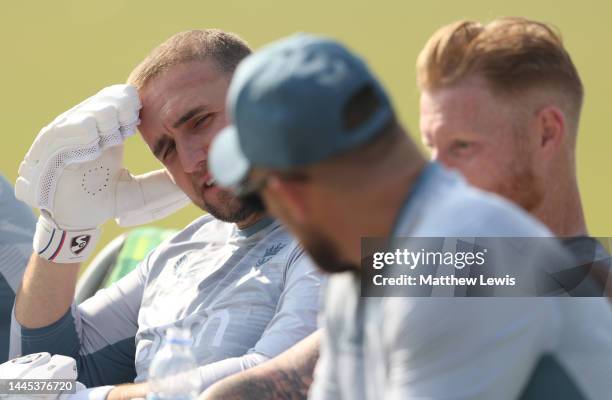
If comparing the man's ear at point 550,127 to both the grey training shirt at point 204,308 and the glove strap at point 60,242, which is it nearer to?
the grey training shirt at point 204,308

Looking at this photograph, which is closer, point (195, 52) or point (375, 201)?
point (375, 201)

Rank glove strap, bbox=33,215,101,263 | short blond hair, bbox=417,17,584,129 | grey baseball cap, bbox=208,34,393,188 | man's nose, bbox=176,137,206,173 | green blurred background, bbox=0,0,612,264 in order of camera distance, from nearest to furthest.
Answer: grey baseball cap, bbox=208,34,393,188
short blond hair, bbox=417,17,584,129
man's nose, bbox=176,137,206,173
glove strap, bbox=33,215,101,263
green blurred background, bbox=0,0,612,264

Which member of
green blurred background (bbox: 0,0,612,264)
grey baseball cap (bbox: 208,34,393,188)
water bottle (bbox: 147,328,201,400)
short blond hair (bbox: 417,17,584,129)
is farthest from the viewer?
green blurred background (bbox: 0,0,612,264)

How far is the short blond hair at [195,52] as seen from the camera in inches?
80.7

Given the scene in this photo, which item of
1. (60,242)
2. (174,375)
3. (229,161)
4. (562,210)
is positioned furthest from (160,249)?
(229,161)

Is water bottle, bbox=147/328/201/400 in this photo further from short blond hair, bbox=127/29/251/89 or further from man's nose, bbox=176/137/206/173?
short blond hair, bbox=127/29/251/89

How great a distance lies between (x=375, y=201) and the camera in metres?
0.93

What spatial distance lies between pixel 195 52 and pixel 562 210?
84cm

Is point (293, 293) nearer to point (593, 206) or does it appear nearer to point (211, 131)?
point (211, 131)

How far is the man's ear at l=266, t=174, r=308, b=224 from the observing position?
0.94 metres

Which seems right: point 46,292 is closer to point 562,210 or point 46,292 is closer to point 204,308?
point 204,308

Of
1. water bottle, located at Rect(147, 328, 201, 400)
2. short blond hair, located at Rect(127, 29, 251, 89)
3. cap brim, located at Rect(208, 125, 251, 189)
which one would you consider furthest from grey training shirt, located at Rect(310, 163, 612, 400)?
short blond hair, located at Rect(127, 29, 251, 89)

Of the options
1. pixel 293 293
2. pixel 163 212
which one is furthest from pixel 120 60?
pixel 293 293

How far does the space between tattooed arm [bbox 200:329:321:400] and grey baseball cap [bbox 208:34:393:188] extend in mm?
646
